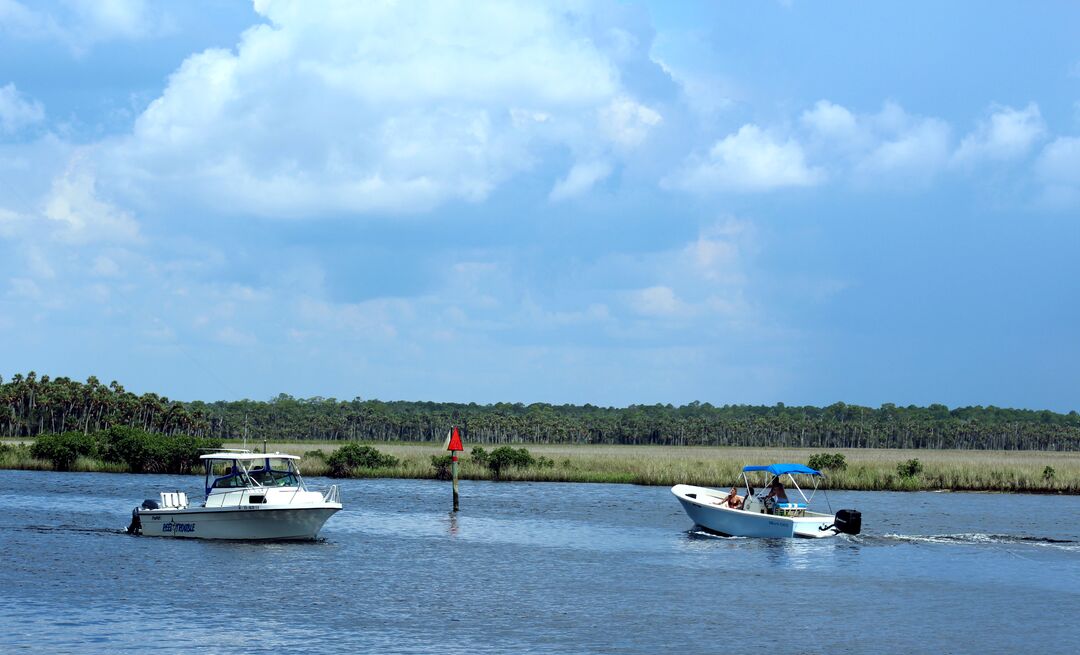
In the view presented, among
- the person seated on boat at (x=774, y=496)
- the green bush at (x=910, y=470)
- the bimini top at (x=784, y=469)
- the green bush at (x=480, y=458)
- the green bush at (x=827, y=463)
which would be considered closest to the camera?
the bimini top at (x=784, y=469)

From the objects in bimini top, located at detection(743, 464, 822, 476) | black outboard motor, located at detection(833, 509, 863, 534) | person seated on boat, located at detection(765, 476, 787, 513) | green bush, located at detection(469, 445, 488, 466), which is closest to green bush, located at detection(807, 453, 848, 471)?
green bush, located at detection(469, 445, 488, 466)

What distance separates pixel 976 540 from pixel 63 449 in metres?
64.1

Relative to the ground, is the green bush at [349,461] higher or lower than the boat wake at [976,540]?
higher

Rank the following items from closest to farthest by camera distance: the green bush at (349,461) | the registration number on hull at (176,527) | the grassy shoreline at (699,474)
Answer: the registration number on hull at (176,527)
the grassy shoreline at (699,474)
the green bush at (349,461)

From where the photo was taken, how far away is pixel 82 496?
2472 inches

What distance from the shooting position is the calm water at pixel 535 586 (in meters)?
26.2

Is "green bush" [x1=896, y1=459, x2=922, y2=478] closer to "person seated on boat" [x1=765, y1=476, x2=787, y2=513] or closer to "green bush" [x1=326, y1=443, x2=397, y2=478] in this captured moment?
"person seated on boat" [x1=765, y1=476, x2=787, y2=513]

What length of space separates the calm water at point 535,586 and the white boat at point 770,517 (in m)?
0.75

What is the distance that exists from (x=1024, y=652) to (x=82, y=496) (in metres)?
51.5

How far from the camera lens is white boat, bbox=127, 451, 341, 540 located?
42.3 m

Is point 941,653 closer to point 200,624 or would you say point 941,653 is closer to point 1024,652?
point 1024,652

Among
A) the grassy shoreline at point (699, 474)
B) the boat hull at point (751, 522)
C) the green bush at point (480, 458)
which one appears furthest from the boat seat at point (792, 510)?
the green bush at point (480, 458)

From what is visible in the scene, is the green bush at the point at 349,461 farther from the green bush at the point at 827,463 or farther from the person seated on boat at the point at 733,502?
the person seated on boat at the point at 733,502

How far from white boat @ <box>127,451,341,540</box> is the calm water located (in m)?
0.81
